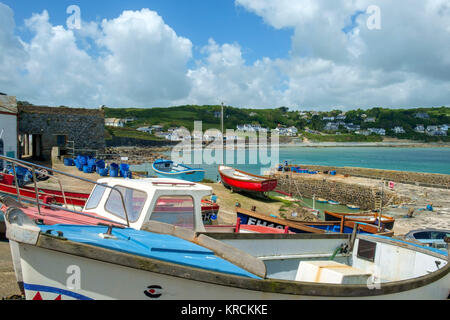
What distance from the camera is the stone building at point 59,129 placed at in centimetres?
3159

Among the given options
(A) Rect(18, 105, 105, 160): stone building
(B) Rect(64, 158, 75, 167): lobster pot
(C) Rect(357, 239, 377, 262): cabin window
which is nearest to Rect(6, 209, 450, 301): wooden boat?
(C) Rect(357, 239, 377, 262): cabin window

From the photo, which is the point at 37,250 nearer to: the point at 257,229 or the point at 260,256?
the point at 260,256

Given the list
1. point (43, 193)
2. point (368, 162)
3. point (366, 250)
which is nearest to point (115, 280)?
point (366, 250)

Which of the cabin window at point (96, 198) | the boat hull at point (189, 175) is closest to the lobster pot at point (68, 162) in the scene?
the boat hull at point (189, 175)

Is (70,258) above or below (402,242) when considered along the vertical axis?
above

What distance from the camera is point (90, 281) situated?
3.79m

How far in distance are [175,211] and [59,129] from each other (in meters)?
30.7

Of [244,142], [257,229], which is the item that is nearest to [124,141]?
[244,142]

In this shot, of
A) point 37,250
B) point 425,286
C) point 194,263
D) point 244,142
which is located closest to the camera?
point 37,250

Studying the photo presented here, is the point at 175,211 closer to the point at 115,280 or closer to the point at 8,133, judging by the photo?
the point at 115,280

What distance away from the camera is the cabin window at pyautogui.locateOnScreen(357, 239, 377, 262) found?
24.2 feet

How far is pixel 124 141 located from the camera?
100 m
